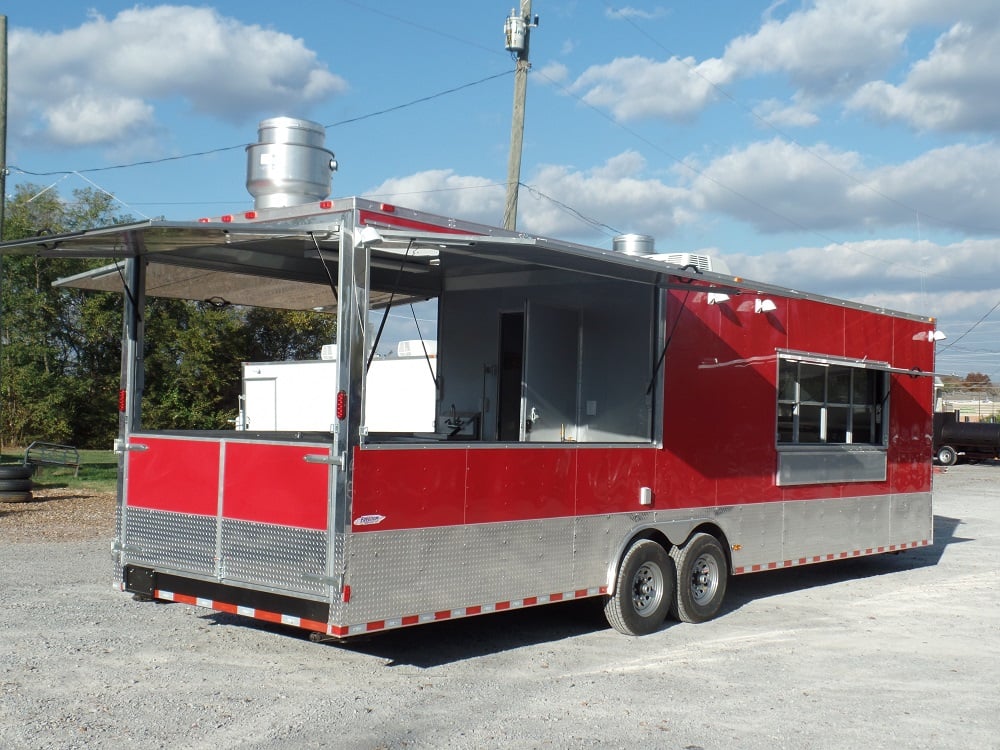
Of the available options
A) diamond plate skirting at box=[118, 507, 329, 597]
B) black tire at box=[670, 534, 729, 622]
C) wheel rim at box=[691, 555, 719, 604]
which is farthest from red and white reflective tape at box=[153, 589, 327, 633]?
wheel rim at box=[691, 555, 719, 604]

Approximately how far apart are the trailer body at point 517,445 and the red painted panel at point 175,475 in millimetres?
19

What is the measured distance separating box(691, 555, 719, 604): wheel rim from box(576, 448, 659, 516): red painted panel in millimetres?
941

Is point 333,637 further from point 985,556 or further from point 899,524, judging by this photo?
point 985,556

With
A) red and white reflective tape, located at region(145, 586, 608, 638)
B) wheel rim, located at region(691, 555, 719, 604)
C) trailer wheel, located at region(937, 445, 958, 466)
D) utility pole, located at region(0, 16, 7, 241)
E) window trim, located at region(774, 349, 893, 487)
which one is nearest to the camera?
red and white reflective tape, located at region(145, 586, 608, 638)

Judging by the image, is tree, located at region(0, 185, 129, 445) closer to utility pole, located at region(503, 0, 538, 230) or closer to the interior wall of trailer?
utility pole, located at region(503, 0, 538, 230)

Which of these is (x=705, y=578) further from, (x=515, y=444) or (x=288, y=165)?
(x=288, y=165)

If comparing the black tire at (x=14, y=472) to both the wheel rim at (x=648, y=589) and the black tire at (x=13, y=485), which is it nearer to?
the black tire at (x=13, y=485)

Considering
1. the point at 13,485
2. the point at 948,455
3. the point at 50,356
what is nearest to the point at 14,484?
the point at 13,485

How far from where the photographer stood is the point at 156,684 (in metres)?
6.51

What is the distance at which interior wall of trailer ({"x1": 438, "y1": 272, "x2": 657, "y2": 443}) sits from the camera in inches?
356

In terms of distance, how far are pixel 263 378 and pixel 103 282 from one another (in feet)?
36.4

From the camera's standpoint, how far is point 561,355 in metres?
9.51

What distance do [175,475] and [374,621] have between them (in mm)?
1873

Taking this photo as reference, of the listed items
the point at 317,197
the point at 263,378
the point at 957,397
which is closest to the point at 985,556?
the point at 317,197
